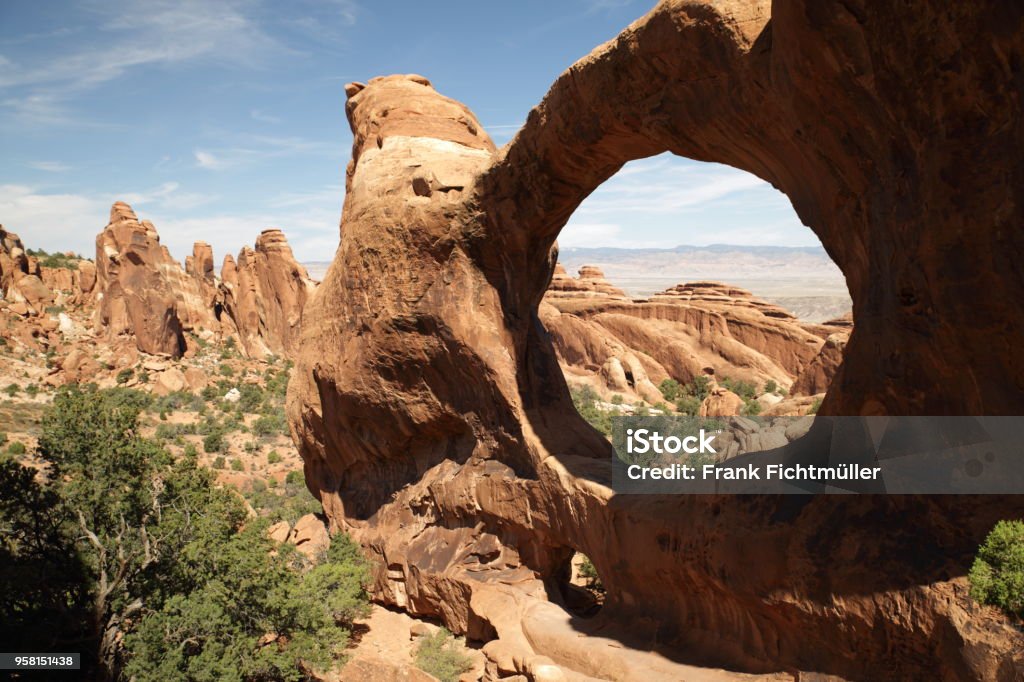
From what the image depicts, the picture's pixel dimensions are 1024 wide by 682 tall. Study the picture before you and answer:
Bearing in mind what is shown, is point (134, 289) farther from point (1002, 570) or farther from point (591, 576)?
point (1002, 570)

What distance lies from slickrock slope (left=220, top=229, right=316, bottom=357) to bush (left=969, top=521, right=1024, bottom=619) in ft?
168

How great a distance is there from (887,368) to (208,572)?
31.4 feet

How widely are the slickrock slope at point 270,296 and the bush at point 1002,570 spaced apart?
5127 centimetres

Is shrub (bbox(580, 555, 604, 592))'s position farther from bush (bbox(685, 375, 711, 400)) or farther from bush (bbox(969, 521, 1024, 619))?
bush (bbox(685, 375, 711, 400))

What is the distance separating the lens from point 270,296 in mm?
53594

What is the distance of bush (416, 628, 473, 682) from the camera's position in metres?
11.1

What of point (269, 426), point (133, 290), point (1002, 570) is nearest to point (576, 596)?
point (1002, 570)

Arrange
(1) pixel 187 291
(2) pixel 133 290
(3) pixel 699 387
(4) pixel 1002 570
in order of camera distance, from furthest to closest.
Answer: (1) pixel 187 291, (2) pixel 133 290, (3) pixel 699 387, (4) pixel 1002 570

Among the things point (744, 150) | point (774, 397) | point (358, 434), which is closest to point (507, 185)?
point (744, 150)

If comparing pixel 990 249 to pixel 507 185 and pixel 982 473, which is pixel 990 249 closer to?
pixel 982 473

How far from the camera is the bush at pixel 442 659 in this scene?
1112cm

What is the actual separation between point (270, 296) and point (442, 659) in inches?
1835

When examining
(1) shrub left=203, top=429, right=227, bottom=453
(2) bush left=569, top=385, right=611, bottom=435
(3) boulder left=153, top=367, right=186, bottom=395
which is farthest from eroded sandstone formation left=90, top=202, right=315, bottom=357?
(2) bush left=569, top=385, right=611, bottom=435

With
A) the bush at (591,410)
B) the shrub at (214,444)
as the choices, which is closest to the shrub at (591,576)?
the bush at (591,410)
